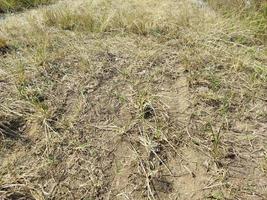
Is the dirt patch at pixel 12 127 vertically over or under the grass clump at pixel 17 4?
under

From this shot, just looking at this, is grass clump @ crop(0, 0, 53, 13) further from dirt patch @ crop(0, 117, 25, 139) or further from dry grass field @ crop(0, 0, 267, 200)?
dirt patch @ crop(0, 117, 25, 139)

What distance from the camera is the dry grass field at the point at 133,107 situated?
2.18 metres

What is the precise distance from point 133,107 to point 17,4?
2907 millimetres

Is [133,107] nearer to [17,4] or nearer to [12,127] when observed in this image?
[12,127]

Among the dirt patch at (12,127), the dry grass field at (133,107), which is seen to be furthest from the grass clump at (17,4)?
the dirt patch at (12,127)

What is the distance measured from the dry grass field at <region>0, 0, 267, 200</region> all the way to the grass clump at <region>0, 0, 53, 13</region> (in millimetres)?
876

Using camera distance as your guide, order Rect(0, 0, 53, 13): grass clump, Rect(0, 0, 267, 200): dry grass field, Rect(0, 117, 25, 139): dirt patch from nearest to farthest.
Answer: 1. Rect(0, 0, 267, 200): dry grass field
2. Rect(0, 117, 25, 139): dirt patch
3. Rect(0, 0, 53, 13): grass clump

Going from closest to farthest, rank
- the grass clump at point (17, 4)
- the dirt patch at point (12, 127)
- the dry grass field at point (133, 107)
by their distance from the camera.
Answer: the dry grass field at point (133, 107) → the dirt patch at point (12, 127) → the grass clump at point (17, 4)

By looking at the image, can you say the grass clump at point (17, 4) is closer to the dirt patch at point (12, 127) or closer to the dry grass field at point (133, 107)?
the dry grass field at point (133, 107)

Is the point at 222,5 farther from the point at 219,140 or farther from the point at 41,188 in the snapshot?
the point at 41,188

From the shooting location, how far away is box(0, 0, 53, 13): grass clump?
15.0ft

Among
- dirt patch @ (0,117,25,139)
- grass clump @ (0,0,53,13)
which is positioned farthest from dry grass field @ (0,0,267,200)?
grass clump @ (0,0,53,13)

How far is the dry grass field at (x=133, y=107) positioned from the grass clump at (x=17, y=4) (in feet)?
2.87

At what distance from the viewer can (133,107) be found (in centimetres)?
264
